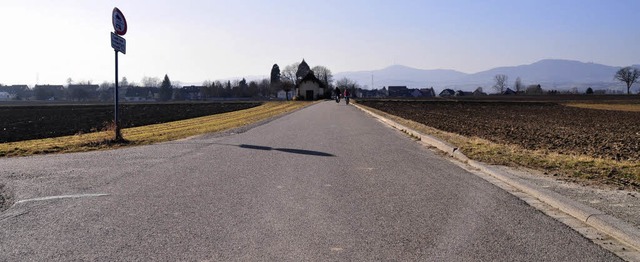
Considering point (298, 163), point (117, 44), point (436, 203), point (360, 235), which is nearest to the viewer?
point (360, 235)

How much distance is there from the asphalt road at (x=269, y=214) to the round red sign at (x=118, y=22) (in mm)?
5515

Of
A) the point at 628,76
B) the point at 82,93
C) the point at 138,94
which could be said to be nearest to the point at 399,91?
the point at 628,76

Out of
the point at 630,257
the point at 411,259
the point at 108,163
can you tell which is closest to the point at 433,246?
the point at 411,259

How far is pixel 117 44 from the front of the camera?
52.0ft

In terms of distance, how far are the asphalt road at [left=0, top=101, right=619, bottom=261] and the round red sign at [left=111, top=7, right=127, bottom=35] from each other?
5.51 metres

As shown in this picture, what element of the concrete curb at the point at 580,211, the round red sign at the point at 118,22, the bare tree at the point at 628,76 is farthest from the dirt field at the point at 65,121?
the bare tree at the point at 628,76

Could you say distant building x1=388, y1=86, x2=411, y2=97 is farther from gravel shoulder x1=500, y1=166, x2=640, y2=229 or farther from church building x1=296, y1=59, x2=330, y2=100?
gravel shoulder x1=500, y1=166, x2=640, y2=229

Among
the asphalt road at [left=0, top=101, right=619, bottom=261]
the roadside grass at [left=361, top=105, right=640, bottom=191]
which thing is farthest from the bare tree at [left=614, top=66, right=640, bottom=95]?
the asphalt road at [left=0, top=101, right=619, bottom=261]

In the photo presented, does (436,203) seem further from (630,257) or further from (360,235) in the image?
(630,257)

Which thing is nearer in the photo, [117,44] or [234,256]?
[234,256]

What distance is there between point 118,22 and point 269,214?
38.1 feet

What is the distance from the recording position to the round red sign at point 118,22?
15.9m

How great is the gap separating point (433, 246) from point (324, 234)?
3.72ft

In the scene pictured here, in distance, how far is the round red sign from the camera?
15.9 meters
